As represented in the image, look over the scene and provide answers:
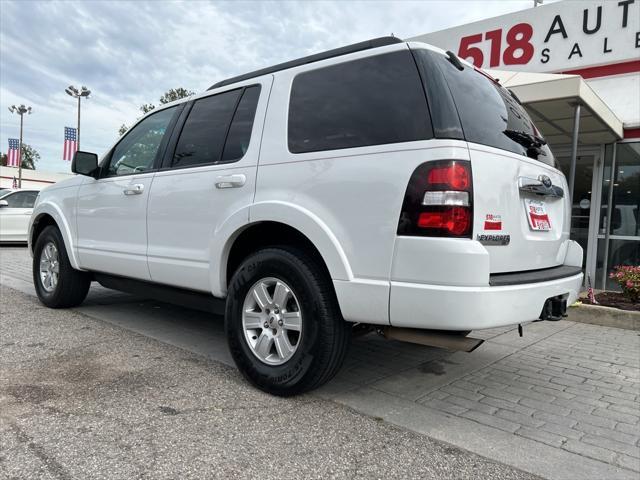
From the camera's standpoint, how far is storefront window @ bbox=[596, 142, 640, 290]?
8180 millimetres

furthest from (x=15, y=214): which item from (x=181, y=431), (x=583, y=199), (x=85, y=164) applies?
(x=583, y=199)

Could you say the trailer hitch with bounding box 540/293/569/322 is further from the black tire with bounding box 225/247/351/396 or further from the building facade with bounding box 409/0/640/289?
the building facade with bounding box 409/0/640/289

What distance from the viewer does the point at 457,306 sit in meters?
2.32

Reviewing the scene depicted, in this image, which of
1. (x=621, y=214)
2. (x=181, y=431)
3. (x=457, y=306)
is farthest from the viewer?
(x=621, y=214)

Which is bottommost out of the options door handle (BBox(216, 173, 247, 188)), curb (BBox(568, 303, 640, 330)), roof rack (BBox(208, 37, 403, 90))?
curb (BBox(568, 303, 640, 330))

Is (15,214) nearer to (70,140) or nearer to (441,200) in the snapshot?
(441,200)

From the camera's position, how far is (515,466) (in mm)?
2314

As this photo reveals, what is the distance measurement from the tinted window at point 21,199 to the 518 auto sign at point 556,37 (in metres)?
11.3

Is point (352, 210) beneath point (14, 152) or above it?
beneath

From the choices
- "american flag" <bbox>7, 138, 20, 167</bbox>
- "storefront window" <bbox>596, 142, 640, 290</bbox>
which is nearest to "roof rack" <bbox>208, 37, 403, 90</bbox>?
"storefront window" <bbox>596, 142, 640, 290</bbox>

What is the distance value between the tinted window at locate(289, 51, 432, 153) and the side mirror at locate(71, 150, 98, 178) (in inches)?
98.1

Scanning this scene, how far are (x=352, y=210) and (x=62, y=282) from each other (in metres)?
3.82

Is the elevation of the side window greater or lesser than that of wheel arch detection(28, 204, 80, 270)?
greater

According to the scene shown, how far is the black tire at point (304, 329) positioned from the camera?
107 inches
